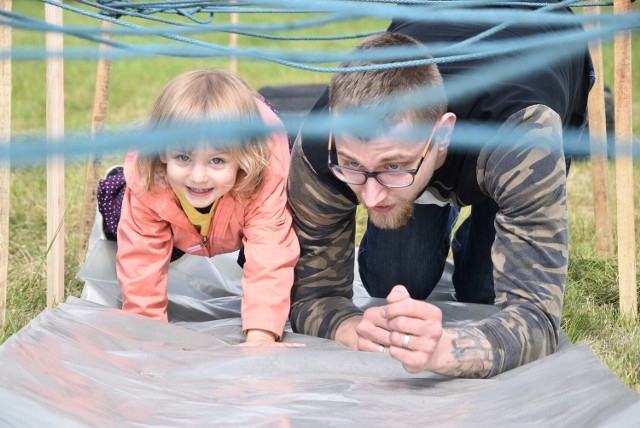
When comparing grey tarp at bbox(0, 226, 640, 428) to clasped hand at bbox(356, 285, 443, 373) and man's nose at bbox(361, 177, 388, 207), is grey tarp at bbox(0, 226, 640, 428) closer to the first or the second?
clasped hand at bbox(356, 285, 443, 373)

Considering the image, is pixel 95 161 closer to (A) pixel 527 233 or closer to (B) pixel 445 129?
(B) pixel 445 129

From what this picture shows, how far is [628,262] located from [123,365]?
1182mm

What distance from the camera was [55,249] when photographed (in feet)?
6.91

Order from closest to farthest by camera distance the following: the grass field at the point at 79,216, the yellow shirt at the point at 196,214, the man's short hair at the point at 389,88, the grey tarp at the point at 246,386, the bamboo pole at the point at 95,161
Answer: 1. the grey tarp at the point at 246,386
2. the man's short hair at the point at 389,88
3. the yellow shirt at the point at 196,214
4. the grass field at the point at 79,216
5. the bamboo pole at the point at 95,161

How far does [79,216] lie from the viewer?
310 cm

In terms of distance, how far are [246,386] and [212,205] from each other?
0.55 meters

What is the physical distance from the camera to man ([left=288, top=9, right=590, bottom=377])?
5.09 feet

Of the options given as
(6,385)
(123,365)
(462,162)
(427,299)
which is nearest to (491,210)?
(427,299)

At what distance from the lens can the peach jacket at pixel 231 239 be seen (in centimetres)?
193

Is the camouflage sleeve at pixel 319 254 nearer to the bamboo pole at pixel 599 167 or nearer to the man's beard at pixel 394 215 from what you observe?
the man's beard at pixel 394 215

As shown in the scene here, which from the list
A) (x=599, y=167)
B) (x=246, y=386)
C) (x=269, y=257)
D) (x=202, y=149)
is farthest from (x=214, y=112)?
(x=599, y=167)

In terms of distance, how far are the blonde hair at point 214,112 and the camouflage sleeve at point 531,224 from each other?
0.50 meters

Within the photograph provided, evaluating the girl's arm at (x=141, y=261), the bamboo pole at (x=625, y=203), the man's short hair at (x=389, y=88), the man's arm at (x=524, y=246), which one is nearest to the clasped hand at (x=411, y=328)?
the man's arm at (x=524, y=246)

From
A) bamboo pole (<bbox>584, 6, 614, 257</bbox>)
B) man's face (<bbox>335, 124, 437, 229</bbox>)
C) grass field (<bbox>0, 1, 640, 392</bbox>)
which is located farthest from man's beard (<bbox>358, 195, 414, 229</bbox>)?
bamboo pole (<bbox>584, 6, 614, 257</bbox>)
